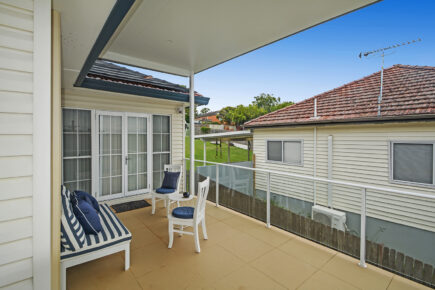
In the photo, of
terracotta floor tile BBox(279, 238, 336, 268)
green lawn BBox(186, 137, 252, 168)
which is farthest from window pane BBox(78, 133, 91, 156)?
green lawn BBox(186, 137, 252, 168)

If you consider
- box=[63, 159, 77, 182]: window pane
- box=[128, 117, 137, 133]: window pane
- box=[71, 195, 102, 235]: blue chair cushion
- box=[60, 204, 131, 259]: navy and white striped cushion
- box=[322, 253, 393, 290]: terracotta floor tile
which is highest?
box=[128, 117, 137, 133]: window pane

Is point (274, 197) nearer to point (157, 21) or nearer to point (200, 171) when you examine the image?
point (200, 171)

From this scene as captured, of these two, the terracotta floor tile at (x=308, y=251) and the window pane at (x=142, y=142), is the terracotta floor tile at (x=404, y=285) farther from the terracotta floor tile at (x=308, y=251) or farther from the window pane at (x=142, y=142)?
the window pane at (x=142, y=142)

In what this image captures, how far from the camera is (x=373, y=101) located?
6469 mm

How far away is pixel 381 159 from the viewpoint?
5.43 meters

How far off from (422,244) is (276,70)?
3285 centimetres

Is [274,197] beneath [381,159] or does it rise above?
beneath

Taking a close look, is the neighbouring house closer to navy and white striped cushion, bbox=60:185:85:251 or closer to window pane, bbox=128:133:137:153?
navy and white striped cushion, bbox=60:185:85:251

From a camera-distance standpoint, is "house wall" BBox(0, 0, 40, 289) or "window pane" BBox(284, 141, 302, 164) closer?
"house wall" BBox(0, 0, 40, 289)

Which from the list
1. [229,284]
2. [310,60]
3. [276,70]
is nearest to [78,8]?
[229,284]

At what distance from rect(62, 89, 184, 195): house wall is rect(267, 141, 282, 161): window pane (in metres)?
3.69

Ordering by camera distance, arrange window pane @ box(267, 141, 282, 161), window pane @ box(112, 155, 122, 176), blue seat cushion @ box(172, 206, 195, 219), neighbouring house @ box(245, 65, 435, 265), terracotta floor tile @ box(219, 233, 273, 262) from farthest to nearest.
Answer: window pane @ box(267, 141, 282, 161)
window pane @ box(112, 155, 122, 176)
blue seat cushion @ box(172, 206, 195, 219)
terracotta floor tile @ box(219, 233, 273, 262)
neighbouring house @ box(245, 65, 435, 265)

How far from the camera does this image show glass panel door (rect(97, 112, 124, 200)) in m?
4.75

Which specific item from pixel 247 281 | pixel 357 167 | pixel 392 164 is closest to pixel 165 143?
pixel 247 281
